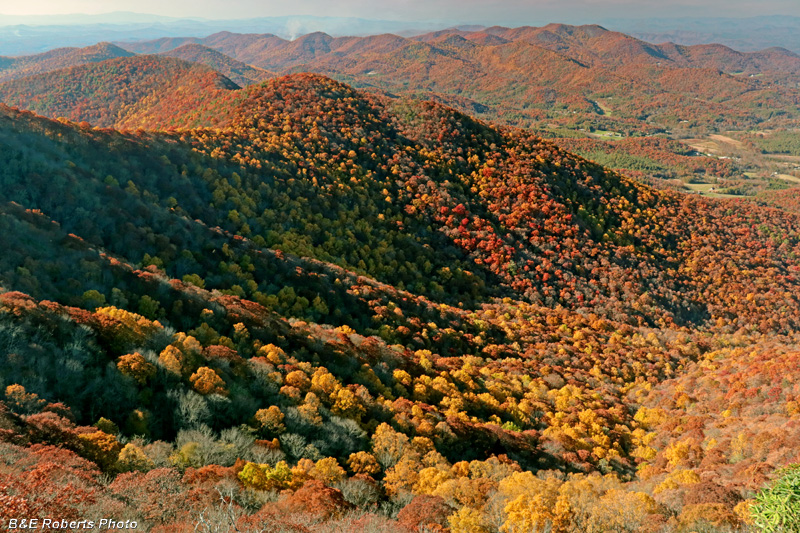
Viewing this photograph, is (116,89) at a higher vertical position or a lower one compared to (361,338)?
higher

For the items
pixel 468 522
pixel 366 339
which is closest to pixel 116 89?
pixel 366 339

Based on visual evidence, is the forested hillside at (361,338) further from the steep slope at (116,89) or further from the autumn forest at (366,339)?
the steep slope at (116,89)

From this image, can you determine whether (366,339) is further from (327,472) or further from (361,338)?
(327,472)

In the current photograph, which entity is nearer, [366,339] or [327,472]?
[327,472]

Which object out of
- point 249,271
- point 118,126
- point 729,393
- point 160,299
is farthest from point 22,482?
point 118,126

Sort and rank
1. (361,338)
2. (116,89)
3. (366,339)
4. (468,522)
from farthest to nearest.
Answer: (116,89) < (361,338) < (366,339) < (468,522)

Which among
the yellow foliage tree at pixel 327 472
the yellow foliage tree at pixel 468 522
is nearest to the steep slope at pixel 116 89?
the yellow foliage tree at pixel 327 472

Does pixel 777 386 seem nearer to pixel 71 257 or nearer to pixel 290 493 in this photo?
pixel 290 493
